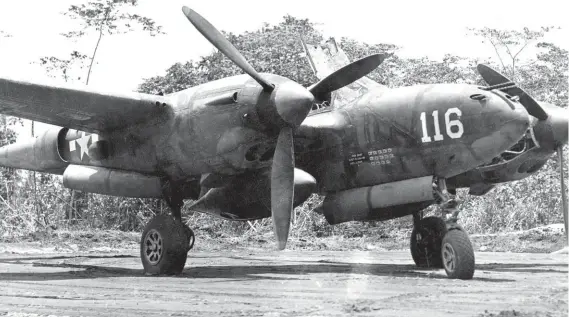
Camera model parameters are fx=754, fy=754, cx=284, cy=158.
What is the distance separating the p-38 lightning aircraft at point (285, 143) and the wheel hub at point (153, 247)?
0.02 meters

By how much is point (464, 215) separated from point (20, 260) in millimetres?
13805

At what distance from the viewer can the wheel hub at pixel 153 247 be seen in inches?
499

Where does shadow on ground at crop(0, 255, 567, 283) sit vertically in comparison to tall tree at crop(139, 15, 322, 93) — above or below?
below

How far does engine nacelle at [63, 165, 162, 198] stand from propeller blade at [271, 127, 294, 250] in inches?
93.4

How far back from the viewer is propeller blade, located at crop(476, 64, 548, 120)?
40.7 ft

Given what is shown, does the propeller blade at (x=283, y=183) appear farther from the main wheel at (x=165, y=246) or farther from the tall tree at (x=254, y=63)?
the tall tree at (x=254, y=63)

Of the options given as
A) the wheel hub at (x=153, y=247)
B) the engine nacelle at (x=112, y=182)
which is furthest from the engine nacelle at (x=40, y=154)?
the wheel hub at (x=153, y=247)

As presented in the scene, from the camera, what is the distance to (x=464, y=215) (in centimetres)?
2405

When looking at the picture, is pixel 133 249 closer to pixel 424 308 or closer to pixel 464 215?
pixel 464 215

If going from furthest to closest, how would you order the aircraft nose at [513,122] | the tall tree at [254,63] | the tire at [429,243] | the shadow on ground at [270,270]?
the tall tree at [254,63] < the tire at [429,243] < the shadow on ground at [270,270] < the aircraft nose at [513,122]

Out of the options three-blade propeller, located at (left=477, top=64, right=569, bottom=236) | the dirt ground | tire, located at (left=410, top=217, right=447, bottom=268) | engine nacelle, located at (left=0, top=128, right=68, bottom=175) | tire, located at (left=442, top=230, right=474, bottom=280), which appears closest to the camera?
the dirt ground

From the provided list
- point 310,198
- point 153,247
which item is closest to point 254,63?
point 310,198

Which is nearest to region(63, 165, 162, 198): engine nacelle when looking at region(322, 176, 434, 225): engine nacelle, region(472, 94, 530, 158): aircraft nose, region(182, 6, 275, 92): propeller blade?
region(182, 6, 275, 92): propeller blade

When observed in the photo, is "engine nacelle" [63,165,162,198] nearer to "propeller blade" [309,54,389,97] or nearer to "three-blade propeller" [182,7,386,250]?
"three-blade propeller" [182,7,386,250]
